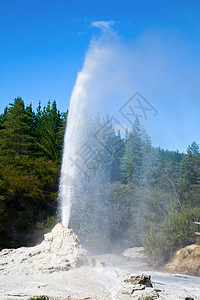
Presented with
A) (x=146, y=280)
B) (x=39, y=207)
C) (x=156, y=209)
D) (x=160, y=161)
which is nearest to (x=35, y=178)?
(x=39, y=207)

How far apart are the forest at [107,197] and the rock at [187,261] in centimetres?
117

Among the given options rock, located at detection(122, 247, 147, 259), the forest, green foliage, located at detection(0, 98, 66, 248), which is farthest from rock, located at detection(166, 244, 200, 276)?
green foliage, located at detection(0, 98, 66, 248)

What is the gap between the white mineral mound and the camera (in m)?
7.00

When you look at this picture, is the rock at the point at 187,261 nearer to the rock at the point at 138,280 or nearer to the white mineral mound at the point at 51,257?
the rock at the point at 138,280

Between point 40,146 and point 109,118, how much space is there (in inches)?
414

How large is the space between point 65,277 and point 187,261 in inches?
339

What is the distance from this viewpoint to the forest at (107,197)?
15.4m

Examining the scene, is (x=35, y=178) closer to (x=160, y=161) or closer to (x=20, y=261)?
(x=20, y=261)

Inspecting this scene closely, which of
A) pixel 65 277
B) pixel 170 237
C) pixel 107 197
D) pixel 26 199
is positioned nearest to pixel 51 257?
pixel 65 277

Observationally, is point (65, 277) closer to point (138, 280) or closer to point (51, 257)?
point (51, 257)

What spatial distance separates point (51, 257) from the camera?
7316 mm

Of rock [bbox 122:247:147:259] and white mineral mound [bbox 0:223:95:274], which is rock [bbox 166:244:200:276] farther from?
white mineral mound [bbox 0:223:95:274]

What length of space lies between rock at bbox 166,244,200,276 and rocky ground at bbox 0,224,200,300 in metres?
4.79


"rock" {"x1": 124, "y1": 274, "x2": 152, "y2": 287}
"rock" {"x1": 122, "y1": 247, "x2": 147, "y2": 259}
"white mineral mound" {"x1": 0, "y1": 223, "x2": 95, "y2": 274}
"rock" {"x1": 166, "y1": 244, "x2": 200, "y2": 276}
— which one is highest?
"white mineral mound" {"x1": 0, "y1": 223, "x2": 95, "y2": 274}
